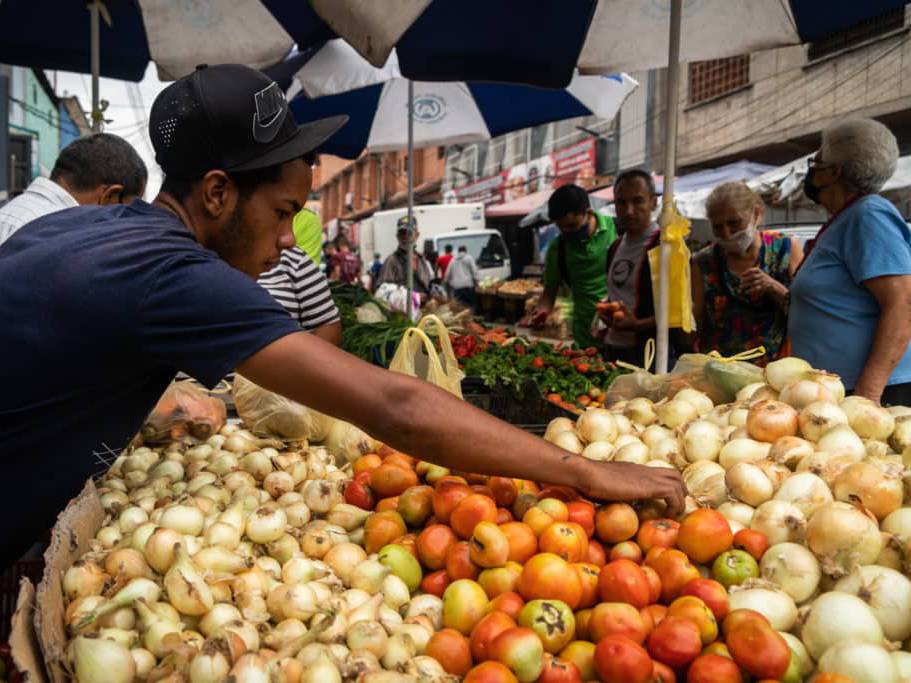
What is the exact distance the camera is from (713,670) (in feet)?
4.75

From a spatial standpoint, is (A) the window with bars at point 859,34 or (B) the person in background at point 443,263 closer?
(A) the window with bars at point 859,34

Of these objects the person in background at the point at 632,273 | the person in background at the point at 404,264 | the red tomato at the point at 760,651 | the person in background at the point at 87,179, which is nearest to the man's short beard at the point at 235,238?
the red tomato at the point at 760,651

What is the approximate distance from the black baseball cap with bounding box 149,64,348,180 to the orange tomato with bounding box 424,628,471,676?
107 centimetres

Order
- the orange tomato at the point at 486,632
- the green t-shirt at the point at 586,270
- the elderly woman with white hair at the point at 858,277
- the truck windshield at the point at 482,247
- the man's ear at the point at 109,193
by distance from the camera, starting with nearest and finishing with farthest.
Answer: the orange tomato at the point at 486,632 < the elderly woman with white hair at the point at 858,277 < the man's ear at the point at 109,193 < the green t-shirt at the point at 586,270 < the truck windshield at the point at 482,247

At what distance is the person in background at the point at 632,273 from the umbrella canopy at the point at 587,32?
89cm

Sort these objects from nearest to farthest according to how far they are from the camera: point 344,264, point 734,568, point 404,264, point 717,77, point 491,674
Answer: point 491,674 < point 734,568 < point 404,264 < point 344,264 < point 717,77

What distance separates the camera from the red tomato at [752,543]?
1861 mm

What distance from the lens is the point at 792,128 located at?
17.9 m

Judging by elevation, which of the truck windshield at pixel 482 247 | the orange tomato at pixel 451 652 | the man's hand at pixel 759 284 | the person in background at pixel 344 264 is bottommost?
the truck windshield at pixel 482 247

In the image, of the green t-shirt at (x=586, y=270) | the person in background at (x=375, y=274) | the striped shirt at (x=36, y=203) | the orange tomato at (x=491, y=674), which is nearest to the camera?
the orange tomato at (x=491, y=674)

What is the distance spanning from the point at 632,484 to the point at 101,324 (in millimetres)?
1224

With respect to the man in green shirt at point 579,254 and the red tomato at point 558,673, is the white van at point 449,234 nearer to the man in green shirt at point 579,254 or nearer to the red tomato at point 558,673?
the man in green shirt at point 579,254

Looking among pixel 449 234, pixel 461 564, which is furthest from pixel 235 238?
pixel 449 234

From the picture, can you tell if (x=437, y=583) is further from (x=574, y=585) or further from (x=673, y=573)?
(x=673, y=573)
